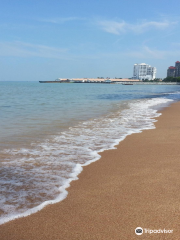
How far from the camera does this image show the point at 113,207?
289 cm

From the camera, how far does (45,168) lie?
4324 millimetres

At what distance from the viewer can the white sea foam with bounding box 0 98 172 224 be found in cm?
309

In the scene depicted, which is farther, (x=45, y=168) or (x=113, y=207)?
(x=45, y=168)

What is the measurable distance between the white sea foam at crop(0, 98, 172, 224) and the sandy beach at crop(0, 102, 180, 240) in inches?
7.7

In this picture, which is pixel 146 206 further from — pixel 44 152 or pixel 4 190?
pixel 44 152

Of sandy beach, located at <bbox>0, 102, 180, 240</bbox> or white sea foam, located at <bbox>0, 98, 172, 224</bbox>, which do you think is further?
white sea foam, located at <bbox>0, 98, 172, 224</bbox>

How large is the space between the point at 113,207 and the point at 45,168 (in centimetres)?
180

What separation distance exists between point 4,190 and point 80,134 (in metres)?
4.07

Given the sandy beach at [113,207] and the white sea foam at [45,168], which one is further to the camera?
the white sea foam at [45,168]

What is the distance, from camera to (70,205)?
299cm

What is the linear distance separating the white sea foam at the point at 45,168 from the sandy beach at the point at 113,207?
20 centimetres

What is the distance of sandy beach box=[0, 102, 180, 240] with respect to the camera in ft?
8.00

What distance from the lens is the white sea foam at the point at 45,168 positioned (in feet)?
10.1

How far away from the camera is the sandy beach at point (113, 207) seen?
2.44m
